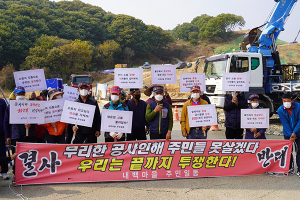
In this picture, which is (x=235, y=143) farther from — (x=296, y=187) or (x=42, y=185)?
(x=42, y=185)

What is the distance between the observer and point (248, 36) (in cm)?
1145

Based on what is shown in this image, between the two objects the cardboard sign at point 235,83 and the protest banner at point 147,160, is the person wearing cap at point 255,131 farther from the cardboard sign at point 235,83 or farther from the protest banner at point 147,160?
the cardboard sign at point 235,83

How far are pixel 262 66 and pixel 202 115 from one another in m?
6.41

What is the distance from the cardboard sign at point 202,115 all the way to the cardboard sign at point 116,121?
123 cm

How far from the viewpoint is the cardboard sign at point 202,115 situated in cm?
459

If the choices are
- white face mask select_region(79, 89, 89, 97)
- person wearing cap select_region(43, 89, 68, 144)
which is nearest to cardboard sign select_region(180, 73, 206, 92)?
white face mask select_region(79, 89, 89, 97)

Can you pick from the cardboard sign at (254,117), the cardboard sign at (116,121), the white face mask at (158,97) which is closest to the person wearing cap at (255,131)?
the cardboard sign at (254,117)

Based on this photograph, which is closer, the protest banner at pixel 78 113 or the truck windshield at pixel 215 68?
the protest banner at pixel 78 113

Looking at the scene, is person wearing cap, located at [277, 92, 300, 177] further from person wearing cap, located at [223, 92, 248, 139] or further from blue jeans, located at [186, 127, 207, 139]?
blue jeans, located at [186, 127, 207, 139]

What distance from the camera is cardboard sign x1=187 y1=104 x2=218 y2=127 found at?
4.59 meters

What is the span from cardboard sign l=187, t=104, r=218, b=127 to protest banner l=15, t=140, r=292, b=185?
375 mm

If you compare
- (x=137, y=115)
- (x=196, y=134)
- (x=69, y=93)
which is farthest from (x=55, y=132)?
(x=196, y=134)

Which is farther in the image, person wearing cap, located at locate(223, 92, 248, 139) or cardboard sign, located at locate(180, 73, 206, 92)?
cardboard sign, located at locate(180, 73, 206, 92)

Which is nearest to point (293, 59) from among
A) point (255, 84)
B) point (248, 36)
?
point (248, 36)
